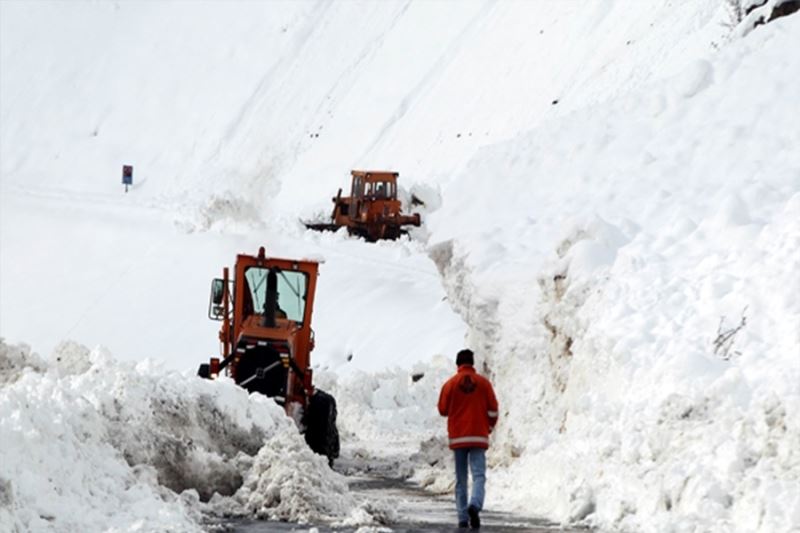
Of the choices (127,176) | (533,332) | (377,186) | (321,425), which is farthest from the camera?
(127,176)

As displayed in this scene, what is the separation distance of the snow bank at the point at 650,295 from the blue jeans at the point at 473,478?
68 cm

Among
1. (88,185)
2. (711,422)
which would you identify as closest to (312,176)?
(88,185)

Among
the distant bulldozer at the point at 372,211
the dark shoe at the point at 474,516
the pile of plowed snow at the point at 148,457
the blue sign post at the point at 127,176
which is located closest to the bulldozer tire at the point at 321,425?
the pile of plowed snow at the point at 148,457

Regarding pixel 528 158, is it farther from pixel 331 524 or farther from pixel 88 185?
pixel 88 185

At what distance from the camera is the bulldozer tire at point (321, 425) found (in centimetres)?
1862

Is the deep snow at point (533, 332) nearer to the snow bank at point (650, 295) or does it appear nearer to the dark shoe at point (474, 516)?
the snow bank at point (650, 295)

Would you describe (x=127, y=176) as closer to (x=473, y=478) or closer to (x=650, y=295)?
(x=650, y=295)

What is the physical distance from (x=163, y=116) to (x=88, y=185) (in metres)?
5.32

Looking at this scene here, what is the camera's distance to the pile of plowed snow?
11.3m

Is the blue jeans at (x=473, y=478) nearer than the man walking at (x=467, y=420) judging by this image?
Yes

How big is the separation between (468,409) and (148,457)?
2553mm

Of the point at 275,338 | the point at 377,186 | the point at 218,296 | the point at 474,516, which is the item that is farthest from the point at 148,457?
the point at 377,186

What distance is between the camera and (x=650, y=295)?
584 inches

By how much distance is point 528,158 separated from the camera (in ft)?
66.6
